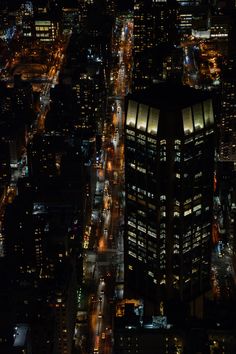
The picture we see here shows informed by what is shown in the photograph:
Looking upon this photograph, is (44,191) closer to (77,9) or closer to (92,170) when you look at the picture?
(92,170)

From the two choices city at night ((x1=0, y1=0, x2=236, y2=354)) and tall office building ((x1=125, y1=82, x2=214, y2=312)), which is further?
city at night ((x1=0, y1=0, x2=236, y2=354))

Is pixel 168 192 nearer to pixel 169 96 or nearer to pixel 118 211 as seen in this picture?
pixel 169 96

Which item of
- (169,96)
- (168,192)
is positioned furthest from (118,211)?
(169,96)

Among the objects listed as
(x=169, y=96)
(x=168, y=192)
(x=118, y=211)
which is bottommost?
Result: (x=118, y=211)

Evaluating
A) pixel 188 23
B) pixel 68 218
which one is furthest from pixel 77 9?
pixel 68 218

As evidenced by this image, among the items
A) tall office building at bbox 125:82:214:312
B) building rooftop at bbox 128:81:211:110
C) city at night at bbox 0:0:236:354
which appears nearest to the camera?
building rooftop at bbox 128:81:211:110
